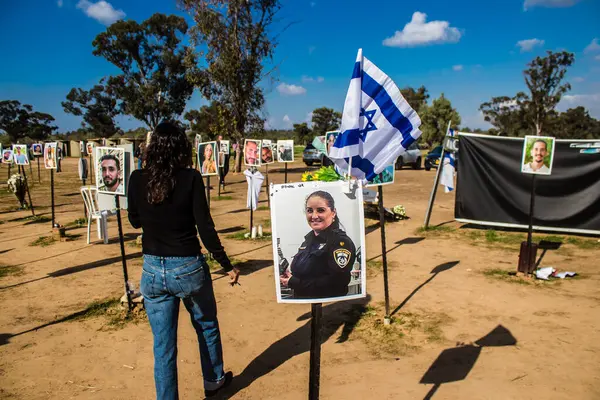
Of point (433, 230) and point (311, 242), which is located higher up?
point (311, 242)

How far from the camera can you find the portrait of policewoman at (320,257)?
98.3 inches

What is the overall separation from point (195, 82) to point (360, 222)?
22162mm

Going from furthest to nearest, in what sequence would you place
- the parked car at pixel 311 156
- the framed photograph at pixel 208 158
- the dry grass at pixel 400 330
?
the parked car at pixel 311 156
the framed photograph at pixel 208 158
the dry grass at pixel 400 330

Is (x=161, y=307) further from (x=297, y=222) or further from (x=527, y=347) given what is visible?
(x=527, y=347)

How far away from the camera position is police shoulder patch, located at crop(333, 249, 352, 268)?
2.53 meters

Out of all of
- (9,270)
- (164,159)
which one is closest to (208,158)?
(9,270)

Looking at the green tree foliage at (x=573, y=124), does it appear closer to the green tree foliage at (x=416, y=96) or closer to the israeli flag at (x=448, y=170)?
the green tree foliage at (x=416, y=96)

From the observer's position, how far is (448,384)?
134 inches

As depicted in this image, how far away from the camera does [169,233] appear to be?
261 cm

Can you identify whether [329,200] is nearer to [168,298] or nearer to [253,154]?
[168,298]

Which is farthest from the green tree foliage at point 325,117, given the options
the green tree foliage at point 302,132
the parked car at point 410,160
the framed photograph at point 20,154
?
the framed photograph at point 20,154

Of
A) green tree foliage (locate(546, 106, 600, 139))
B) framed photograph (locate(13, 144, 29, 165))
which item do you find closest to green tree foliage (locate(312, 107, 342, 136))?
green tree foliage (locate(546, 106, 600, 139))

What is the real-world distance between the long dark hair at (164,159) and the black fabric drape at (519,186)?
808 cm

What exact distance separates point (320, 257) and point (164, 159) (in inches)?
45.7
